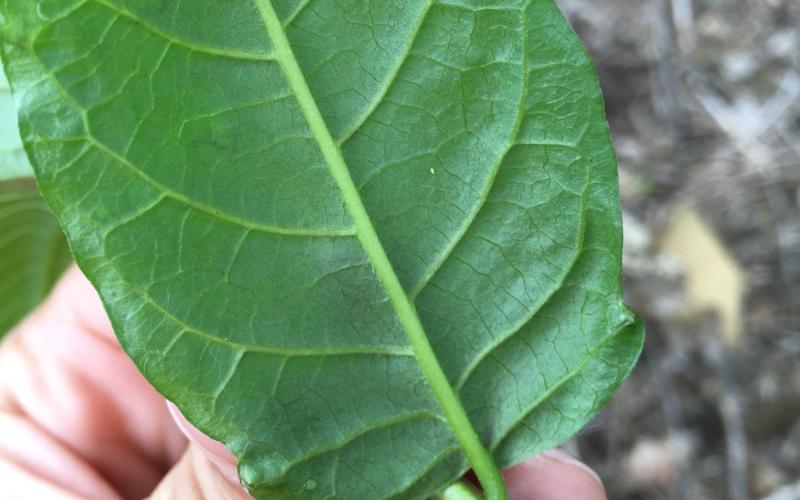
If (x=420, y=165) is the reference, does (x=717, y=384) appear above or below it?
below

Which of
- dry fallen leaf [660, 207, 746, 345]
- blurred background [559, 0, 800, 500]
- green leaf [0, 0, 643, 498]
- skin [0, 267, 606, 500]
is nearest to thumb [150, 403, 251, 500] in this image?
skin [0, 267, 606, 500]

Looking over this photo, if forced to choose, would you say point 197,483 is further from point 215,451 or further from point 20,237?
point 20,237

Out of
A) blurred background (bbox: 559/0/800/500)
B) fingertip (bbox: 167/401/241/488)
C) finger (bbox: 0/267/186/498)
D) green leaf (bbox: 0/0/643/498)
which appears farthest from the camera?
blurred background (bbox: 559/0/800/500)

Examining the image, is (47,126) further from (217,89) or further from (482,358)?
(482,358)

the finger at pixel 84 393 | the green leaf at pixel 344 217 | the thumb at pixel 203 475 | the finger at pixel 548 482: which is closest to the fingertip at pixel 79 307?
the finger at pixel 84 393

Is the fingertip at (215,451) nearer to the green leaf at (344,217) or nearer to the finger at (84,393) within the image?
the green leaf at (344,217)

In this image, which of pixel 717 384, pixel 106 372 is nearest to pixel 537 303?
pixel 106 372

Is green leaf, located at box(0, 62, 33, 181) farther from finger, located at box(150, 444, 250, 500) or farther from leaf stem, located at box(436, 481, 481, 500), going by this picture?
leaf stem, located at box(436, 481, 481, 500)
